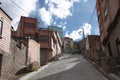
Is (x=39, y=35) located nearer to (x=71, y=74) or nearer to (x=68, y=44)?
(x=71, y=74)

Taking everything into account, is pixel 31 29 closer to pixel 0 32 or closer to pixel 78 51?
pixel 0 32

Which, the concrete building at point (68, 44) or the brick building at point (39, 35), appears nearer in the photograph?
the brick building at point (39, 35)

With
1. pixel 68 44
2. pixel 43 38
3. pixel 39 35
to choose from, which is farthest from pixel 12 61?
pixel 68 44

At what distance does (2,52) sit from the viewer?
1495cm

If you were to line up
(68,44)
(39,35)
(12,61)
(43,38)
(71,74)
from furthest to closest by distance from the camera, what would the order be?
(68,44) < (43,38) < (39,35) < (12,61) < (71,74)

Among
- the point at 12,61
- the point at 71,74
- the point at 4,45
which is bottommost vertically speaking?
the point at 71,74

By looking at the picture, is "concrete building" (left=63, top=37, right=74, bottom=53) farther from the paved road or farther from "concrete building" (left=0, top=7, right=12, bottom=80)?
"concrete building" (left=0, top=7, right=12, bottom=80)

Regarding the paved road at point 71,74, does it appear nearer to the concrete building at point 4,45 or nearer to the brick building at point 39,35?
the concrete building at point 4,45

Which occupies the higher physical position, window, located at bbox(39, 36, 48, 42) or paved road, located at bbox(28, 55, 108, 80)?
window, located at bbox(39, 36, 48, 42)

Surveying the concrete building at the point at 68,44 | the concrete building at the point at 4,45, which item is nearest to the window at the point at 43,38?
the concrete building at the point at 4,45

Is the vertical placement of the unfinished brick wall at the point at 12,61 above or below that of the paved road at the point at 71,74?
above

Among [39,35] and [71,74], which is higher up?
[39,35]

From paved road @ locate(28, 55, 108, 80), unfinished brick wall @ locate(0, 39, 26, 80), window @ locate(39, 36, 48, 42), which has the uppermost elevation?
window @ locate(39, 36, 48, 42)

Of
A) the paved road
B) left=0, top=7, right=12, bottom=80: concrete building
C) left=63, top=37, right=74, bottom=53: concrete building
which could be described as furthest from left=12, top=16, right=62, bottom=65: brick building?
left=63, top=37, right=74, bottom=53: concrete building
